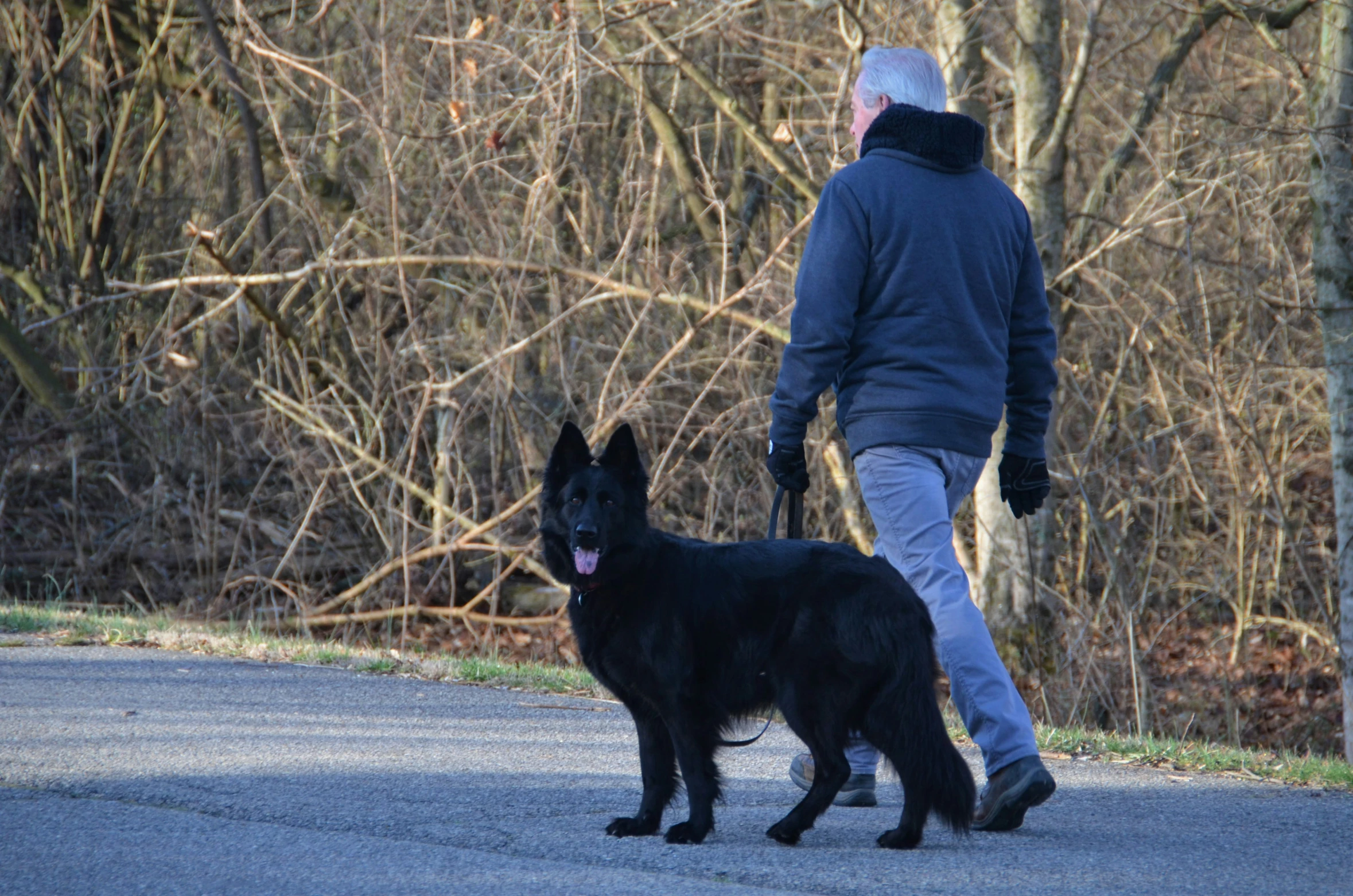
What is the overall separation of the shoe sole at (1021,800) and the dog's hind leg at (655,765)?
930mm

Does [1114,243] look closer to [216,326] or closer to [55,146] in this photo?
[216,326]

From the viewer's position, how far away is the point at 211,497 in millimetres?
12203

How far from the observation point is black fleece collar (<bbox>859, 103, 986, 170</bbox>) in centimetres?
414

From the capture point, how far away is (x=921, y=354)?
13.4 feet

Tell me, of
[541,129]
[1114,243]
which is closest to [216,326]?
[541,129]

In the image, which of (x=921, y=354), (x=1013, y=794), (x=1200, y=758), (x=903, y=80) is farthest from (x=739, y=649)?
(x=1200, y=758)

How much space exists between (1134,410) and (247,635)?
679 centimetres

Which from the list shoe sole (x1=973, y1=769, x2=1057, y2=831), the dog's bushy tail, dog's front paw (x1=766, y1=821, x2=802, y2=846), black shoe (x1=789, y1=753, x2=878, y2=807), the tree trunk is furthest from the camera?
the tree trunk

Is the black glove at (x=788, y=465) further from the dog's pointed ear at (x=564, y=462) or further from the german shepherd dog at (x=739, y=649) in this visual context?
the dog's pointed ear at (x=564, y=462)

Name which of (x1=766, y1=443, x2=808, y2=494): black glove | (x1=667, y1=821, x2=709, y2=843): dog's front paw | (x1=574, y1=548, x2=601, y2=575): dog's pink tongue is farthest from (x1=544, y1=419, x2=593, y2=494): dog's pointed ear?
(x1=667, y1=821, x2=709, y2=843): dog's front paw

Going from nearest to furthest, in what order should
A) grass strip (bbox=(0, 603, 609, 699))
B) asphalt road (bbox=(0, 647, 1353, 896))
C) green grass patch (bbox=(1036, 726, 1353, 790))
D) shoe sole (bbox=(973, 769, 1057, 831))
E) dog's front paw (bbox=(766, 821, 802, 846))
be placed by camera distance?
asphalt road (bbox=(0, 647, 1353, 896)) < dog's front paw (bbox=(766, 821, 802, 846)) < shoe sole (bbox=(973, 769, 1057, 831)) < green grass patch (bbox=(1036, 726, 1353, 790)) < grass strip (bbox=(0, 603, 609, 699))

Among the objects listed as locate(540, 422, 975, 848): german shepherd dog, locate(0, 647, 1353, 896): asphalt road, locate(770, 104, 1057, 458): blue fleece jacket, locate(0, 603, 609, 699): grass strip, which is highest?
locate(770, 104, 1057, 458): blue fleece jacket

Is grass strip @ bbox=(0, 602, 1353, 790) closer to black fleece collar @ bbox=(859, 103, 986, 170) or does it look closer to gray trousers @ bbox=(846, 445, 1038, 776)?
gray trousers @ bbox=(846, 445, 1038, 776)

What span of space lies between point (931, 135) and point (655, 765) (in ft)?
6.76
